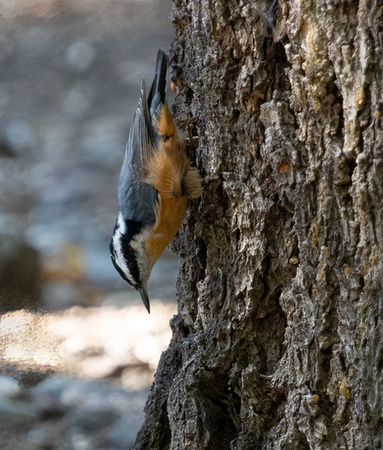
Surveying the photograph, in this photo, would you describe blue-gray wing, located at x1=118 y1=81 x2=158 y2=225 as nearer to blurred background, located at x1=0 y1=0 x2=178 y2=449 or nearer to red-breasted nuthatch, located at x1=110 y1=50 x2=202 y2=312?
red-breasted nuthatch, located at x1=110 y1=50 x2=202 y2=312

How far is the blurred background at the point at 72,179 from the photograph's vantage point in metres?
1.71

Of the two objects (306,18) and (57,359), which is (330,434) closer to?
(306,18)

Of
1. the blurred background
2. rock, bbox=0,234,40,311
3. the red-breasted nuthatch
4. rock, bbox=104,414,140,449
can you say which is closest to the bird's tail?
the red-breasted nuthatch

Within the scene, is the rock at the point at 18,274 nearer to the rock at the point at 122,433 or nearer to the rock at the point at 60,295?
the rock at the point at 60,295

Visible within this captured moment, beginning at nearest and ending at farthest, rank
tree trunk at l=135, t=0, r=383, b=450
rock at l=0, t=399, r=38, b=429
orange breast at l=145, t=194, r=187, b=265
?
tree trunk at l=135, t=0, r=383, b=450
orange breast at l=145, t=194, r=187, b=265
rock at l=0, t=399, r=38, b=429

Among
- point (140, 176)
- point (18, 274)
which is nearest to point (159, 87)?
point (140, 176)

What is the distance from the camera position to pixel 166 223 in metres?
1.47

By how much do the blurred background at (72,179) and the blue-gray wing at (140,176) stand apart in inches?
9.3

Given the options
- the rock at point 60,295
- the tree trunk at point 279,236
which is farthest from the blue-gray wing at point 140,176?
the rock at point 60,295

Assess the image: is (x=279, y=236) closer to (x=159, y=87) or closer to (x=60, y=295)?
(x=159, y=87)

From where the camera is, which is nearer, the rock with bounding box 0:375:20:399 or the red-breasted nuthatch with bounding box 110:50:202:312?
the red-breasted nuthatch with bounding box 110:50:202:312

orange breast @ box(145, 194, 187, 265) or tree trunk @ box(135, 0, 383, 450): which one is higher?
orange breast @ box(145, 194, 187, 265)

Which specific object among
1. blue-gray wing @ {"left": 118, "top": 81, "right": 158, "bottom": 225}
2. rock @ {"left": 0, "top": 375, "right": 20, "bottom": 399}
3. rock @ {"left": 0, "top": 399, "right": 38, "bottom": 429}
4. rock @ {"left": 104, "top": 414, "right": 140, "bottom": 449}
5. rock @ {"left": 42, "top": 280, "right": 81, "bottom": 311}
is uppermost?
blue-gray wing @ {"left": 118, "top": 81, "right": 158, "bottom": 225}

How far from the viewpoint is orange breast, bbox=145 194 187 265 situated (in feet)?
4.80
